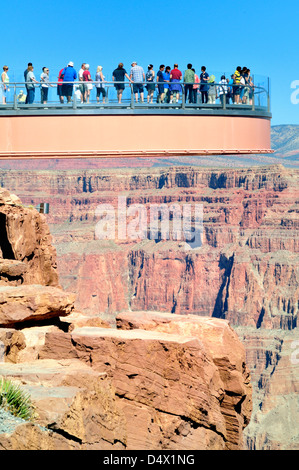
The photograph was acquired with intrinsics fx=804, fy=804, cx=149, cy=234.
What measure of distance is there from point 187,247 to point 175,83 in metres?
144

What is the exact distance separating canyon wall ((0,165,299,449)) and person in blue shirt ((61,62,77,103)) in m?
121

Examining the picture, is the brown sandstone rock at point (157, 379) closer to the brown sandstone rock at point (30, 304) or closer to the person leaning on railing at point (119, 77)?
the brown sandstone rock at point (30, 304)

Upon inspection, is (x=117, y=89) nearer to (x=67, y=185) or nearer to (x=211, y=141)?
(x=211, y=141)

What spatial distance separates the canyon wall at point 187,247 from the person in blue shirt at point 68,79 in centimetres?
12118

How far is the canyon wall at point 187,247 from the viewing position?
152500mm

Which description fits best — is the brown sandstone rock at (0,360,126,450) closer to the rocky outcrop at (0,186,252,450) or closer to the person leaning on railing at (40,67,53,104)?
the rocky outcrop at (0,186,252,450)

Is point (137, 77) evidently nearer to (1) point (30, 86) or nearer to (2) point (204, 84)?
(2) point (204, 84)

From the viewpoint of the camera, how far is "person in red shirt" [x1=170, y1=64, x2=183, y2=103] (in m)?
22.9

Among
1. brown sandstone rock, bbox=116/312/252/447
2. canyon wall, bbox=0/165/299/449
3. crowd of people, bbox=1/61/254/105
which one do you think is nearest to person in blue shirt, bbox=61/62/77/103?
crowd of people, bbox=1/61/254/105

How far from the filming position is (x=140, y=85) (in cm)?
2252

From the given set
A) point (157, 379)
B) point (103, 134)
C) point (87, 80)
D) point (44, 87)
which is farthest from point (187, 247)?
point (157, 379)

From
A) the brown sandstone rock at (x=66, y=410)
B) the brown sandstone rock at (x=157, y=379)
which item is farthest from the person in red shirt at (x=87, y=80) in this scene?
the brown sandstone rock at (x=66, y=410)

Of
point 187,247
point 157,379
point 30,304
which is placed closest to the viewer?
point 157,379
